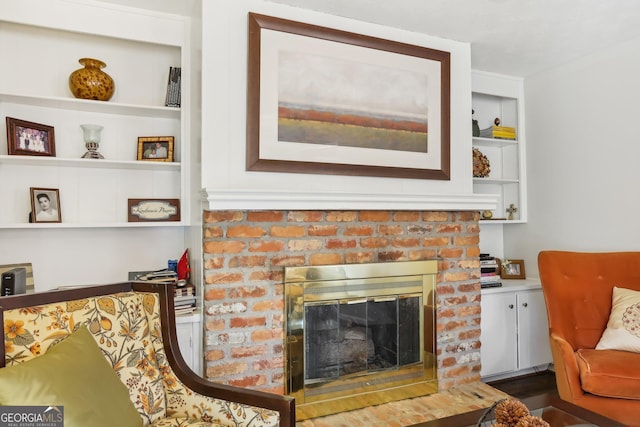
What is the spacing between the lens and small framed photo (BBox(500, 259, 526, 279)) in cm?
336

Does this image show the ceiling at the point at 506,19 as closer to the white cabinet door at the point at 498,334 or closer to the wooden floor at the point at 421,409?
the white cabinet door at the point at 498,334

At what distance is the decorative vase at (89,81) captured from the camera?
7.61ft

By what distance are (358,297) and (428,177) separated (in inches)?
34.8

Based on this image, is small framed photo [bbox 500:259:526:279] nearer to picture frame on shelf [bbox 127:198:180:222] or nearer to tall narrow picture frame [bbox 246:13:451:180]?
tall narrow picture frame [bbox 246:13:451:180]

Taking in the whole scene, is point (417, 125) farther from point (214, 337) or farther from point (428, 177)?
point (214, 337)

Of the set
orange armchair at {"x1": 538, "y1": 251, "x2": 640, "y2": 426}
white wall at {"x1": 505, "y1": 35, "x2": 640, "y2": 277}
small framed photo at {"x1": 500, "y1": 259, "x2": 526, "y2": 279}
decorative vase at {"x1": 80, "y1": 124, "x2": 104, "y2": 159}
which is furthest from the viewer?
small framed photo at {"x1": 500, "y1": 259, "x2": 526, "y2": 279}

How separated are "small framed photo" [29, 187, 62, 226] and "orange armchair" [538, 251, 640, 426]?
284 centimetres

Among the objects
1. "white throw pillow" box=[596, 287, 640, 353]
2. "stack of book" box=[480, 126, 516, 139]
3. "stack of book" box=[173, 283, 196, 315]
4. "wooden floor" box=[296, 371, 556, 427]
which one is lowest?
"wooden floor" box=[296, 371, 556, 427]

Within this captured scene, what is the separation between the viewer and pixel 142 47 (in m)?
2.63

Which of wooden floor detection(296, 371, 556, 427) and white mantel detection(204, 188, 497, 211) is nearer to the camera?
white mantel detection(204, 188, 497, 211)

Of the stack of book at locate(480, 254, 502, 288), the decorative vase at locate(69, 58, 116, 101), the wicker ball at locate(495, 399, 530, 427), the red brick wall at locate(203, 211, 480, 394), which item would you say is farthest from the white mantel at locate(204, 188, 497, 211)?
the wicker ball at locate(495, 399, 530, 427)

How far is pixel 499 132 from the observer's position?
3.42m

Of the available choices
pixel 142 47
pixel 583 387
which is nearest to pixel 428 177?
pixel 583 387

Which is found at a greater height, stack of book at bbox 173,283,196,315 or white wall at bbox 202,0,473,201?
white wall at bbox 202,0,473,201
